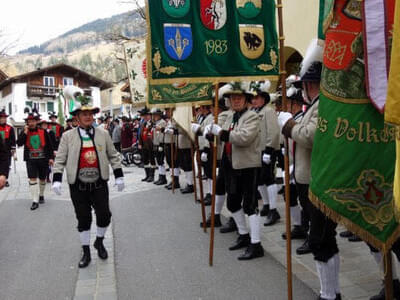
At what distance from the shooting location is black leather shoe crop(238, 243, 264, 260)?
5508mm

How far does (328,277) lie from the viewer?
3805 millimetres

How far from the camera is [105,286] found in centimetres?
482

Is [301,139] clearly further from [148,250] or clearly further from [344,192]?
[148,250]

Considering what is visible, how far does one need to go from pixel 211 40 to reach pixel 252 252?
263 centimetres

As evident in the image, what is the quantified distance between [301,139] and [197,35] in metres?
1.98

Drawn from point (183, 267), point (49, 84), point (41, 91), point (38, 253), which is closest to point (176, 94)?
point (38, 253)

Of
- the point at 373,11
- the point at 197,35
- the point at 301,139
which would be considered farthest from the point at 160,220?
the point at 373,11

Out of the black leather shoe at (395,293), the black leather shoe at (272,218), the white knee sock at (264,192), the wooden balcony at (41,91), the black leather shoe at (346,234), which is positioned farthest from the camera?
the wooden balcony at (41,91)

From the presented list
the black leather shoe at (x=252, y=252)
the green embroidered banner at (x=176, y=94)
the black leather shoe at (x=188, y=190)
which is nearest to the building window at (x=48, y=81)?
the black leather shoe at (x=188, y=190)

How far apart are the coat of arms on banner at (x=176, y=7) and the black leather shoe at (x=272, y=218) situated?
143 inches

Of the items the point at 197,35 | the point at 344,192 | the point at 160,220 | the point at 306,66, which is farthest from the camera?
the point at 160,220

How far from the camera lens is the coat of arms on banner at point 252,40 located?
5035mm

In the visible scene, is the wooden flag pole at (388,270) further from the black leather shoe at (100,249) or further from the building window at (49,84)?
the building window at (49,84)

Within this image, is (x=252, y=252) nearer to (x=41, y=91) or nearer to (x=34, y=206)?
(x=34, y=206)
